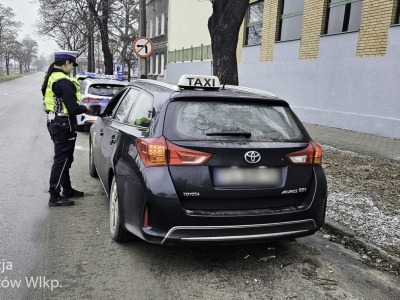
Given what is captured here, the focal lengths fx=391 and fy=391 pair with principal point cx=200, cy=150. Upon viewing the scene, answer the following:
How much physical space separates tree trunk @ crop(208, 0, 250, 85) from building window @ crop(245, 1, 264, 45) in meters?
8.24

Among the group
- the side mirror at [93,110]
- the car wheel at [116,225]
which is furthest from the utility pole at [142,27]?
the car wheel at [116,225]

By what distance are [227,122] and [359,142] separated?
26.0ft

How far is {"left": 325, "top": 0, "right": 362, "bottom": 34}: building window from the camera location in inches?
468

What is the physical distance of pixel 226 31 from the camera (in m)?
9.09

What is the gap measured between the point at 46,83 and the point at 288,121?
10.1 feet

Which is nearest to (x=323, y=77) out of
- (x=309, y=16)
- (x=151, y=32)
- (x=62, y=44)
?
(x=309, y=16)

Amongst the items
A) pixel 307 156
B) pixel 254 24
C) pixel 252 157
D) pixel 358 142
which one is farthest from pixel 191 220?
pixel 254 24

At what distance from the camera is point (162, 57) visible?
38719mm

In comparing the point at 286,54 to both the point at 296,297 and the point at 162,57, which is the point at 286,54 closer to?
the point at 296,297

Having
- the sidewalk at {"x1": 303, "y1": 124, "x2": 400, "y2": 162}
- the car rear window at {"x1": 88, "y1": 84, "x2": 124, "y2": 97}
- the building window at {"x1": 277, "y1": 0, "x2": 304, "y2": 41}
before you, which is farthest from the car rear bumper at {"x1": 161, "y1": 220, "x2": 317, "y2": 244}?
the building window at {"x1": 277, "y1": 0, "x2": 304, "y2": 41}

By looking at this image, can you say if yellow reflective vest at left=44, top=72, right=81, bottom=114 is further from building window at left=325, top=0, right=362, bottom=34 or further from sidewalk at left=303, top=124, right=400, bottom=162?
building window at left=325, top=0, right=362, bottom=34

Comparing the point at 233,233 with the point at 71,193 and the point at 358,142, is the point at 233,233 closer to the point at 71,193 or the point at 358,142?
the point at 71,193

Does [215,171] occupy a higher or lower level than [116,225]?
higher

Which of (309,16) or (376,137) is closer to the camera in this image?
(376,137)
